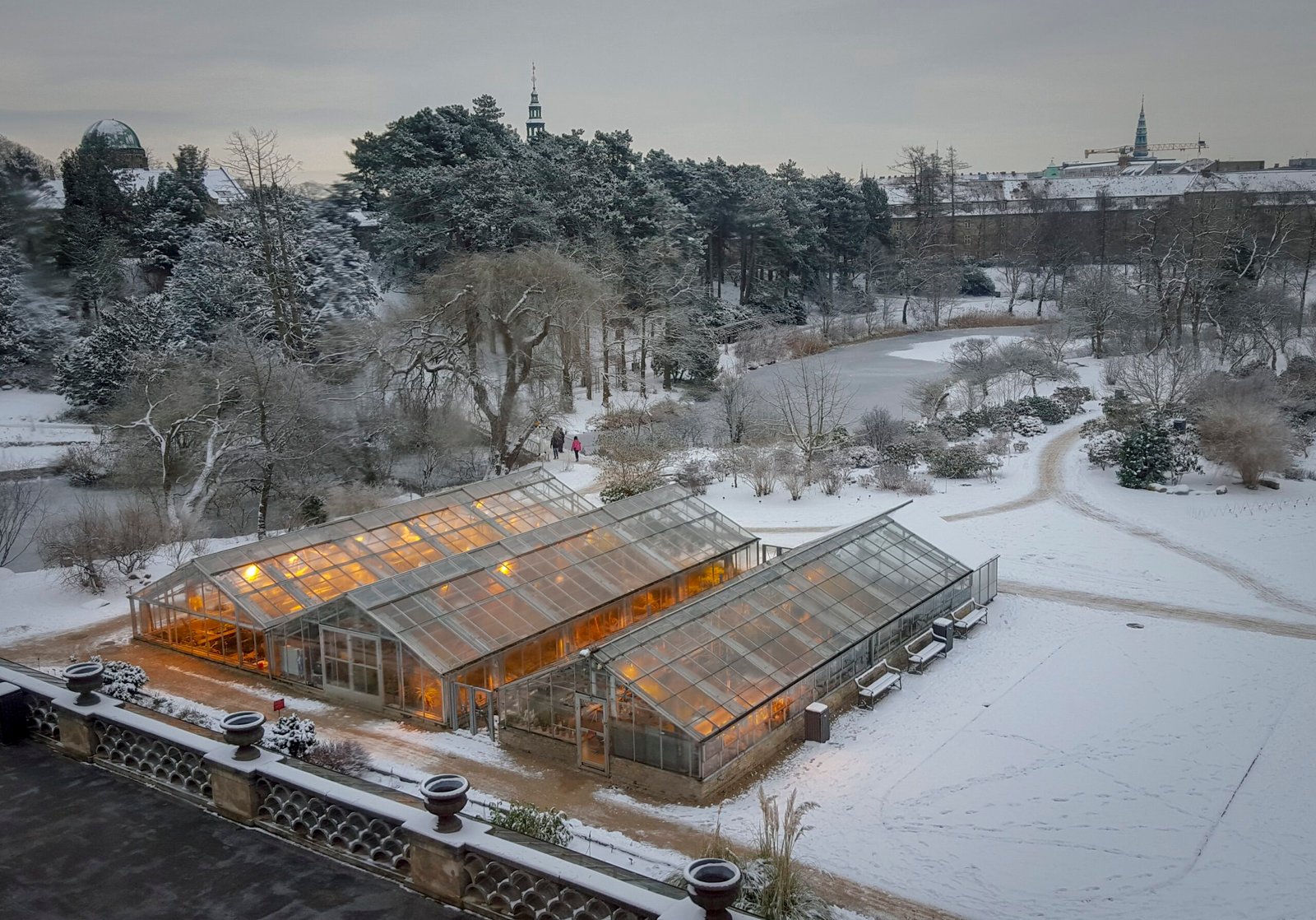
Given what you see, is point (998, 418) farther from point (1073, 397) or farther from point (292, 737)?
point (292, 737)

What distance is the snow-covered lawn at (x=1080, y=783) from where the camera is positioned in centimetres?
1180

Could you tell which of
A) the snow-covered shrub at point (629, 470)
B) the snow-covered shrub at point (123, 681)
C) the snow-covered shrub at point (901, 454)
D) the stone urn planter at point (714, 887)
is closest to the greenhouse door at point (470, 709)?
the snow-covered shrub at point (123, 681)

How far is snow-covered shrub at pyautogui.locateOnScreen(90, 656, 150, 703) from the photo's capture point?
51.5 feet

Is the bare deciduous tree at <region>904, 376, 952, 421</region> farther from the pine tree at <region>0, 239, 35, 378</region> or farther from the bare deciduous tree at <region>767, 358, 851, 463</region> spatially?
the pine tree at <region>0, 239, 35, 378</region>

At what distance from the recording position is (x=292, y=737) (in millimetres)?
13844

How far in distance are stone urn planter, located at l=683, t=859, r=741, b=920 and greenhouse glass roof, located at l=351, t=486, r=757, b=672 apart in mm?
11268

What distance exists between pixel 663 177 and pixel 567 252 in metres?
17.9

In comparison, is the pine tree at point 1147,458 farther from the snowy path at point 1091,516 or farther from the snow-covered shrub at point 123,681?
the snow-covered shrub at point 123,681

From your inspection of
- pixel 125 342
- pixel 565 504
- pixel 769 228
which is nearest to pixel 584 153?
pixel 769 228

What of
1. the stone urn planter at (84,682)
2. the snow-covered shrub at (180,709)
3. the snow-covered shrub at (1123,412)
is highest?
the stone urn planter at (84,682)

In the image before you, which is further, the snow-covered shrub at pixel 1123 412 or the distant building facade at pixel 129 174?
the distant building facade at pixel 129 174

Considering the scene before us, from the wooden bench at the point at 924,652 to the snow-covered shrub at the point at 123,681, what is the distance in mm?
13553

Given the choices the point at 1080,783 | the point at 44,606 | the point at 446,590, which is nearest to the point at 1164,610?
the point at 1080,783

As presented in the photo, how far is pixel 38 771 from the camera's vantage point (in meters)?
8.57
